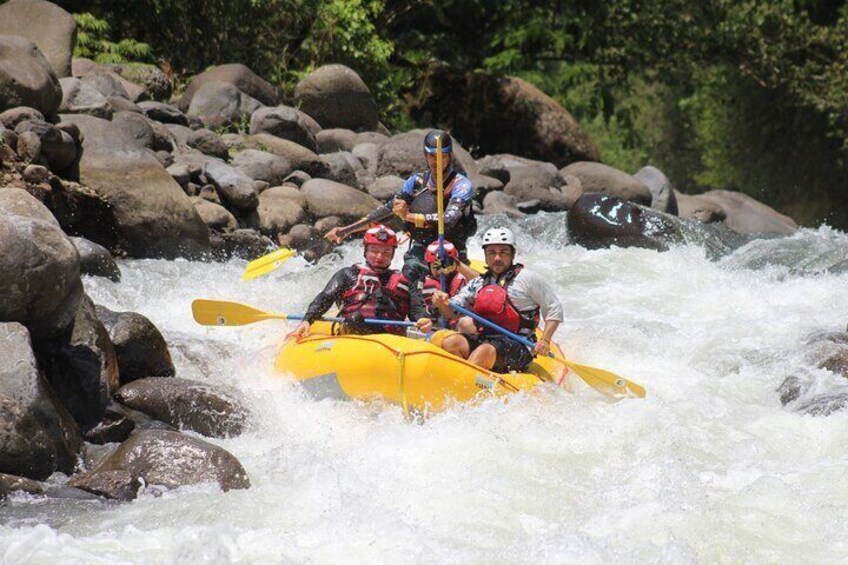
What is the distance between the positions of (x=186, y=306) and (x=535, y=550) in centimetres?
546

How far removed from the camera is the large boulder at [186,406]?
7.11 metres

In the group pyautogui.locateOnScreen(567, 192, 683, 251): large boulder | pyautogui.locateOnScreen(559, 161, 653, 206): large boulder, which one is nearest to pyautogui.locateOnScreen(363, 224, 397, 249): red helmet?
pyautogui.locateOnScreen(567, 192, 683, 251): large boulder

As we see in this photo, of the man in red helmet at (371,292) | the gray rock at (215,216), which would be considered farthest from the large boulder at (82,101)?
the man in red helmet at (371,292)

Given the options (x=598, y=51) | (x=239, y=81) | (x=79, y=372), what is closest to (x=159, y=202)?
(x=79, y=372)

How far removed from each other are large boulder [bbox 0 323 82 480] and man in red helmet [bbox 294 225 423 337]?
2240mm

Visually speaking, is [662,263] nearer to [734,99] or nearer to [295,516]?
[295,516]

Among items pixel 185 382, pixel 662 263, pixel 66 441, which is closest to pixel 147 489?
pixel 66 441

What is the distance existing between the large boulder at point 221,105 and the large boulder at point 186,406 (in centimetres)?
821

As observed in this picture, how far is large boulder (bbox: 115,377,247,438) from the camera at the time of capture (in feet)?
23.3

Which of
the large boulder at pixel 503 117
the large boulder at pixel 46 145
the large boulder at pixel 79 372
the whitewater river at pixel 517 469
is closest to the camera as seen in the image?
the whitewater river at pixel 517 469

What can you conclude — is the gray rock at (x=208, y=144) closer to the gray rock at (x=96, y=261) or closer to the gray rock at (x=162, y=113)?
the gray rock at (x=162, y=113)

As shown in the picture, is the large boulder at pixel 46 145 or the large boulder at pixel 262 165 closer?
the large boulder at pixel 46 145

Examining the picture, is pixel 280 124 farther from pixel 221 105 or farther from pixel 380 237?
pixel 380 237

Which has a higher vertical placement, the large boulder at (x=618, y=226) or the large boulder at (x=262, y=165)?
the large boulder at (x=262, y=165)
